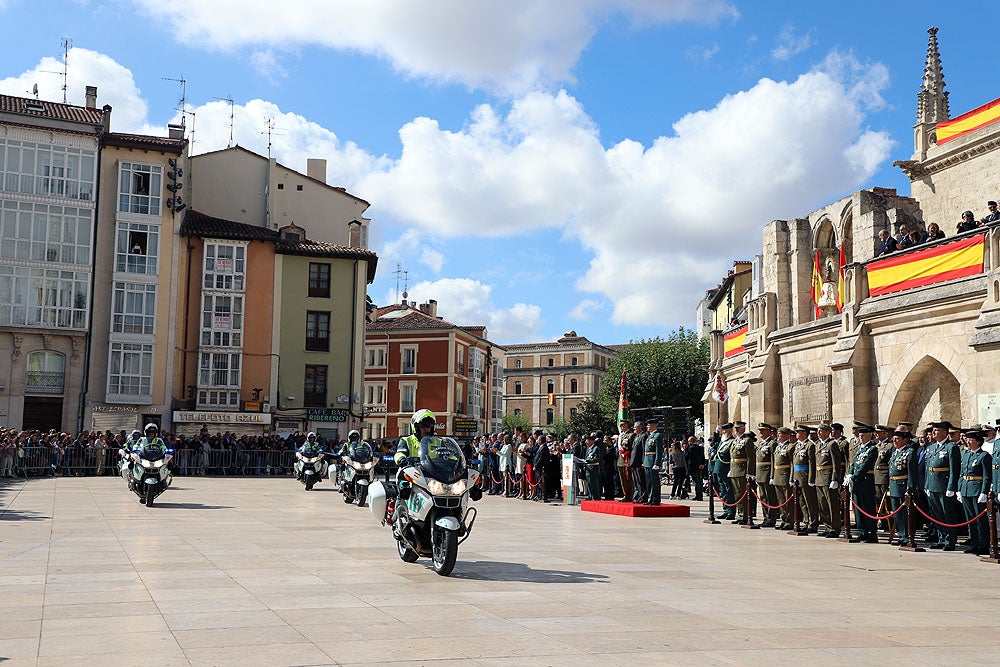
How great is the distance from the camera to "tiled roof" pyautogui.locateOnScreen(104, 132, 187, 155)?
45312 millimetres

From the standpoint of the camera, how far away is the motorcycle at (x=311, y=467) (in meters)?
27.0

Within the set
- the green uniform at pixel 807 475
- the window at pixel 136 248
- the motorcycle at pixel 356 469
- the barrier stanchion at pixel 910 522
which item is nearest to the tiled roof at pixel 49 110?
the window at pixel 136 248

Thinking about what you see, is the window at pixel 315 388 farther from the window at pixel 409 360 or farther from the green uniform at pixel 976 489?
the green uniform at pixel 976 489

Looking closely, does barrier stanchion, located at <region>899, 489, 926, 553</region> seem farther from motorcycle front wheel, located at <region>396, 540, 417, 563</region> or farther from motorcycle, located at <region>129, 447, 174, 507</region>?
motorcycle, located at <region>129, 447, 174, 507</region>

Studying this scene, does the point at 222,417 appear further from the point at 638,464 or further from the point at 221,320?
the point at 638,464

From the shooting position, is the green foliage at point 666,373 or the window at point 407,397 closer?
the green foliage at point 666,373

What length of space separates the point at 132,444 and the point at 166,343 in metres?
27.8

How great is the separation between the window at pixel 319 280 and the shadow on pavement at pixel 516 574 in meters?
41.9

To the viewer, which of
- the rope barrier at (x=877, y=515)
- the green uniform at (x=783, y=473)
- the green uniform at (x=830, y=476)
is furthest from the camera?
the green uniform at (x=783, y=473)

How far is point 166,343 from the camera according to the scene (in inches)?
1829

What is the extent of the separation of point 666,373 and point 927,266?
3949 centimetres

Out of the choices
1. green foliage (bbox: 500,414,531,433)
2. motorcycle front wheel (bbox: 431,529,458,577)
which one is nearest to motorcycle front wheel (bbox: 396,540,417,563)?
motorcycle front wheel (bbox: 431,529,458,577)

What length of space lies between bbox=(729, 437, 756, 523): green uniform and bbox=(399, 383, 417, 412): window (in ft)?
180

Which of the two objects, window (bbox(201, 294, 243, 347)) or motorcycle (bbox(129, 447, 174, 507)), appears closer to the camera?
motorcycle (bbox(129, 447, 174, 507))
